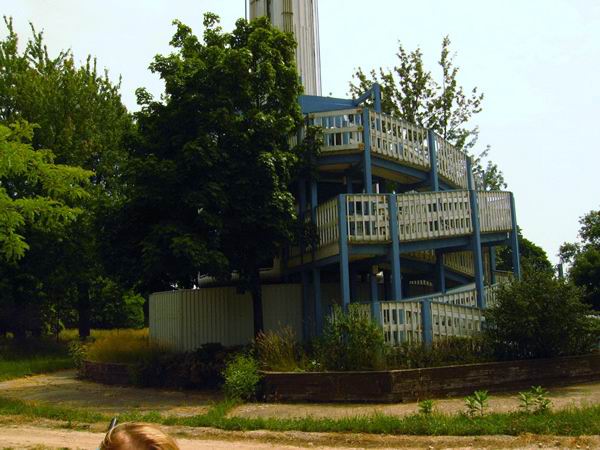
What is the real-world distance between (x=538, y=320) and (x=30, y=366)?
15.5 metres

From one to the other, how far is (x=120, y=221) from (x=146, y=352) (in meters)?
3.39

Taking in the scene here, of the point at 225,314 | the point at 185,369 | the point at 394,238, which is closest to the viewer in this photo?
the point at 394,238

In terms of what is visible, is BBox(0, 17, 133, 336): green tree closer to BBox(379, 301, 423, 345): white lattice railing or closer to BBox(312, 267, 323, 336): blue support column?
BBox(312, 267, 323, 336): blue support column

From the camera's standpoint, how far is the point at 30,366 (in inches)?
849

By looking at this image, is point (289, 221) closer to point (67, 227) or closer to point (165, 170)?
point (165, 170)

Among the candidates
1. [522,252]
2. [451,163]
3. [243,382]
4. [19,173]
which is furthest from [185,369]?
[522,252]

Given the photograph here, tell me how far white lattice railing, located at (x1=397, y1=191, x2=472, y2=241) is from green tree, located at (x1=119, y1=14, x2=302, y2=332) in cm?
261

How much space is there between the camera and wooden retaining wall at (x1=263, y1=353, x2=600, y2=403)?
40.6 ft

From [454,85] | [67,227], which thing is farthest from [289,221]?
[454,85]

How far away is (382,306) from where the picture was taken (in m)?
14.3

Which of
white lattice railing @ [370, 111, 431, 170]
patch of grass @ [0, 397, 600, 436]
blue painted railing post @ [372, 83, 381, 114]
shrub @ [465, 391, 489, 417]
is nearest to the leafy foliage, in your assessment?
patch of grass @ [0, 397, 600, 436]

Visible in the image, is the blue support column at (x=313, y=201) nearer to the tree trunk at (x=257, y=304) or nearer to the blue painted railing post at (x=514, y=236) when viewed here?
the tree trunk at (x=257, y=304)

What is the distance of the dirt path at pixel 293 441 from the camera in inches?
343

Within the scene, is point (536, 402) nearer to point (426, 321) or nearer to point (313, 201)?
point (426, 321)
